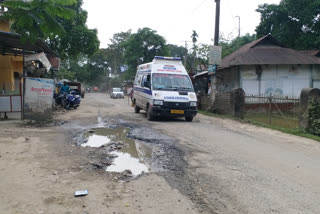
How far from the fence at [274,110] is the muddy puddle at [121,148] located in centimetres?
617

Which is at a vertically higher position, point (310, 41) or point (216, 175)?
point (310, 41)

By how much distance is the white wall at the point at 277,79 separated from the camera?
18062mm

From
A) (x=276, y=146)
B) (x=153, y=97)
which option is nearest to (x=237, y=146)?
(x=276, y=146)

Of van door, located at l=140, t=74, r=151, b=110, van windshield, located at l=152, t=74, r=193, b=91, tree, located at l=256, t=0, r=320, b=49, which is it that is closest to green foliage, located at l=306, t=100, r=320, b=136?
van windshield, located at l=152, t=74, r=193, b=91

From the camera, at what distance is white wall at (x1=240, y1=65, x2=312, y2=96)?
59.3 feet

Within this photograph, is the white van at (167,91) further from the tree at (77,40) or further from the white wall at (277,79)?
the tree at (77,40)

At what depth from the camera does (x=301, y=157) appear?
6.34m

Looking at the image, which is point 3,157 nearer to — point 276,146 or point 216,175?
point 216,175

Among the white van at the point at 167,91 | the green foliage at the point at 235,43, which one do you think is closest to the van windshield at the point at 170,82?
the white van at the point at 167,91

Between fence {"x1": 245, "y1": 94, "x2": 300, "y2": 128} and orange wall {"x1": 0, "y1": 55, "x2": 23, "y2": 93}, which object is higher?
orange wall {"x1": 0, "y1": 55, "x2": 23, "y2": 93}

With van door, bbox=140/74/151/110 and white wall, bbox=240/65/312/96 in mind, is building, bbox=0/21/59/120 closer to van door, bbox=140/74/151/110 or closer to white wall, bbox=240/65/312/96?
van door, bbox=140/74/151/110

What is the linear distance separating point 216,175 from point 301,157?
277cm

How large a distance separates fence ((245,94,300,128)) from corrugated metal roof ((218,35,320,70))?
490cm

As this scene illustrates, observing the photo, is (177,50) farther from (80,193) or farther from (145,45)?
(80,193)
